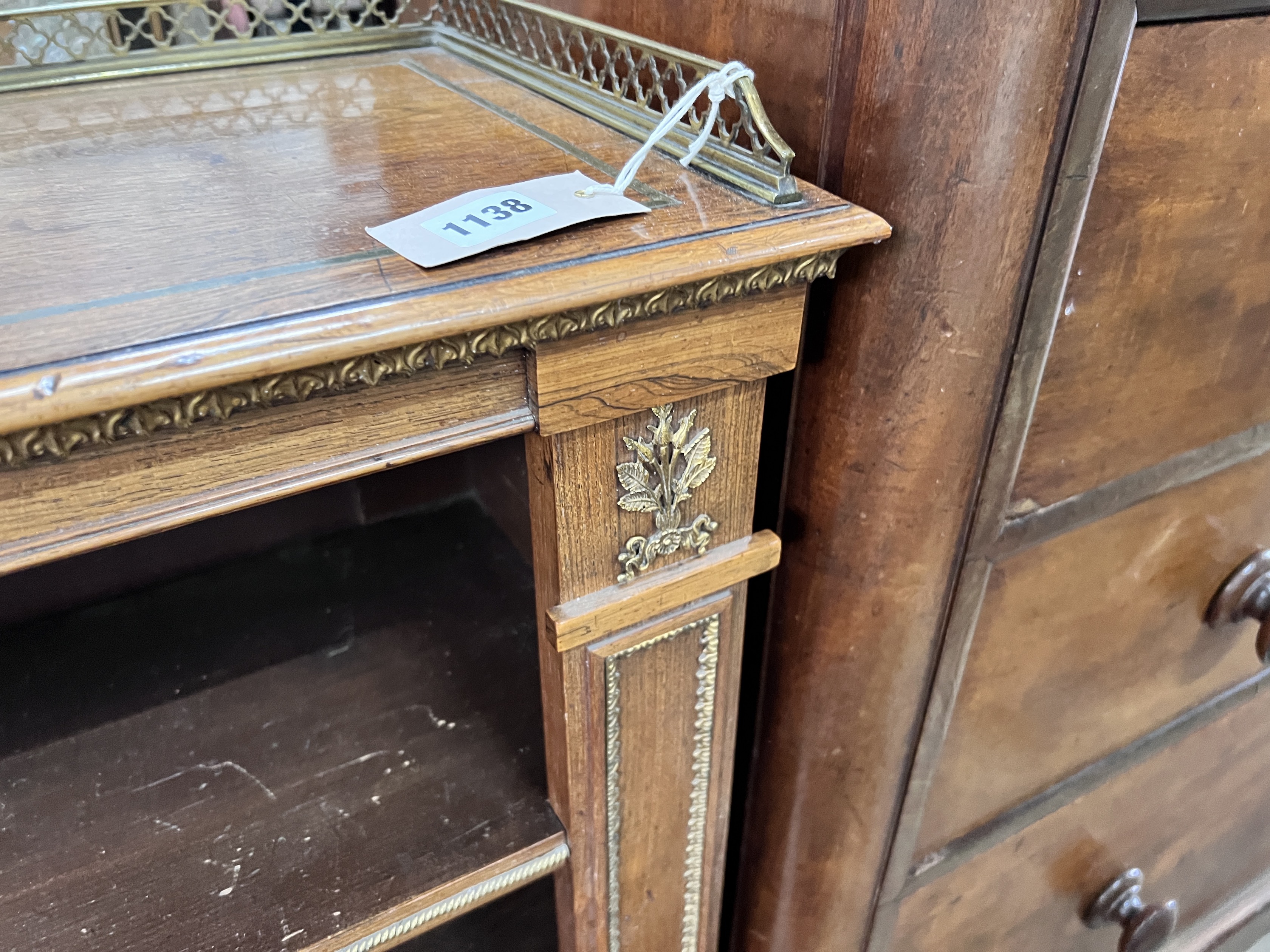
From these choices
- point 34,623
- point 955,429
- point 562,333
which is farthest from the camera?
point 34,623

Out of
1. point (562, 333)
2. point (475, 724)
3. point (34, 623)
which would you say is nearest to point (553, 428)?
point (562, 333)

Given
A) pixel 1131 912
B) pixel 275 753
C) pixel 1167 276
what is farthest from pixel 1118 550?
pixel 275 753

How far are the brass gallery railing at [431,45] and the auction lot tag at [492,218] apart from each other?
0.25 feet

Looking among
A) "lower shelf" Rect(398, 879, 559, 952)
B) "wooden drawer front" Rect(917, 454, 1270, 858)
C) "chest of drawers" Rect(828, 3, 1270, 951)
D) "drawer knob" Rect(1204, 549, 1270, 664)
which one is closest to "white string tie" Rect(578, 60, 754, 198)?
"chest of drawers" Rect(828, 3, 1270, 951)

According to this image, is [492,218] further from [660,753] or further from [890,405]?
[660,753]

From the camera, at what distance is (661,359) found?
1.35ft

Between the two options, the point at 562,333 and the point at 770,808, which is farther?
the point at 770,808

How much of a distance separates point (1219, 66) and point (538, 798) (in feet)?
1.75

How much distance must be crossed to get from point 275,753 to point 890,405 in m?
0.45

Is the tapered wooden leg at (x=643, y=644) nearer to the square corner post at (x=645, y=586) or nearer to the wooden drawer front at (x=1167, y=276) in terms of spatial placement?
the square corner post at (x=645, y=586)

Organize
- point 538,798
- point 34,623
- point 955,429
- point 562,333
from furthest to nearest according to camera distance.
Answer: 1. point 34,623
2. point 538,798
3. point 955,429
4. point 562,333

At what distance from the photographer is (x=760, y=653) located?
2.06 ft

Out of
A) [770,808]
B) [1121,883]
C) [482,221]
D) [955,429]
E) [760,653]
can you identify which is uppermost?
[482,221]

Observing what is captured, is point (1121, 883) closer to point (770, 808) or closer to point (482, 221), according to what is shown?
point (770, 808)
